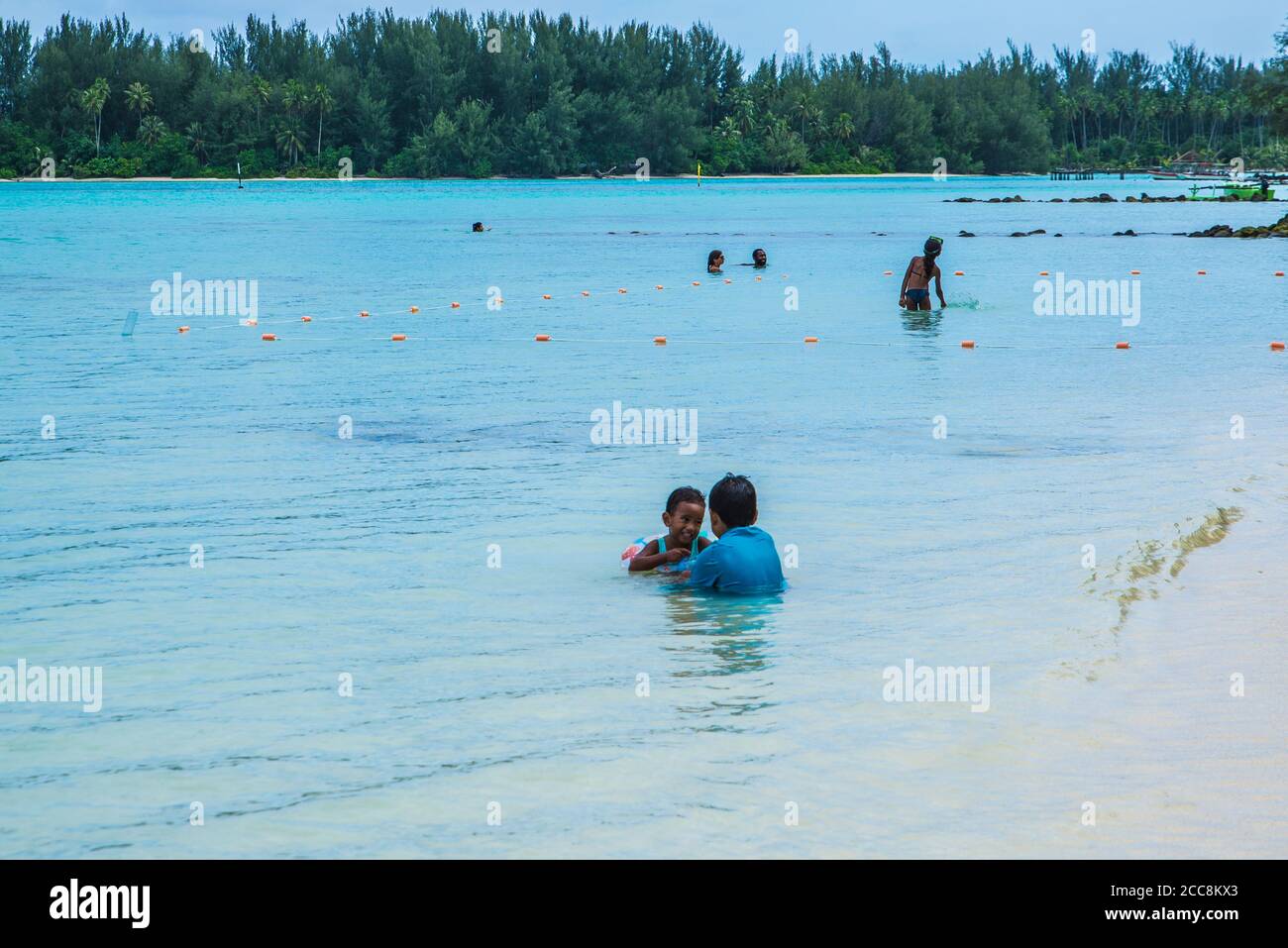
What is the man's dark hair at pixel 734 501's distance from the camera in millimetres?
9586

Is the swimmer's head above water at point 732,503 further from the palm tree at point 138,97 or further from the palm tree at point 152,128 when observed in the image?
the palm tree at point 152,128

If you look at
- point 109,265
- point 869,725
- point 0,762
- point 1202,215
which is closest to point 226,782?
point 0,762

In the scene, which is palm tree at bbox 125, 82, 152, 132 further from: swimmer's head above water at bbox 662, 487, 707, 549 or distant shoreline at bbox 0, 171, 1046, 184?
swimmer's head above water at bbox 662, 487, 707, 549

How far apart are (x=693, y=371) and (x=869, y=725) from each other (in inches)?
543

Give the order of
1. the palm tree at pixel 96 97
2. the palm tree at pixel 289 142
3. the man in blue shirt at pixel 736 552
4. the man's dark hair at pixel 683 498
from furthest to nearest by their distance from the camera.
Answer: the palm tree at pixel 289 142 < the palm tree at pixel 96 97 < the man's dark hair at pixel 683 498 < the man in blue shirt at pixel 736 552

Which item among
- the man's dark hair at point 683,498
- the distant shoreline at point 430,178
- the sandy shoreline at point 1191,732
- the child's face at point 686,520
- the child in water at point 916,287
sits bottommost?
the sandy shoreline at point 1191,732

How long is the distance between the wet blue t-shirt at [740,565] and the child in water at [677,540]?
167 millimetres

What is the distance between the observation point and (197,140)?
155 meters

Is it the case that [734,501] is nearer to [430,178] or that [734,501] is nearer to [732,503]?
[732,503]

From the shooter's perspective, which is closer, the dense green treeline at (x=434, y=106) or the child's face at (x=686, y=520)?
the child's face at (x=686, y=520)

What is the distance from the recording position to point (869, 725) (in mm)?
7398

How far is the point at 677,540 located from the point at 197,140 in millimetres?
155758

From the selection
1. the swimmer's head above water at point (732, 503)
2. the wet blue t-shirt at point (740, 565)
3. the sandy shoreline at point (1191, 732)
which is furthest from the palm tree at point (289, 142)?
the sandy shoreline at point (1191, 732)
